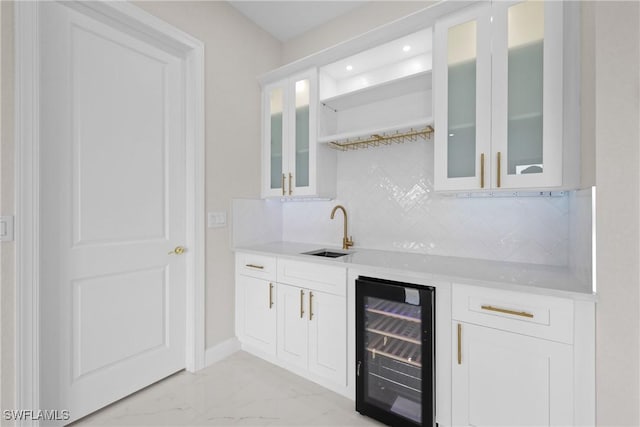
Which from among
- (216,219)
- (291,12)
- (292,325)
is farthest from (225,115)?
(292,325)

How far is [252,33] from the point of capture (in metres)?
2.60

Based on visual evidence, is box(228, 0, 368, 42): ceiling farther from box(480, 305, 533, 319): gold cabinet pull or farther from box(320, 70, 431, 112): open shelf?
box(480, 305, 533, 319): gold cabinet pull

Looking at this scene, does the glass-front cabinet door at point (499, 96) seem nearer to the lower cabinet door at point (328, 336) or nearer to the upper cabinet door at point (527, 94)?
the upper cabinet door at point (527, 94)

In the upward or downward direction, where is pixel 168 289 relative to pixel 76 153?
downward

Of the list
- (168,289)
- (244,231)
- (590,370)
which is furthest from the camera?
(244,231)

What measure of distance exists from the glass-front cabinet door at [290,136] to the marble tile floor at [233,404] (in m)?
1.42

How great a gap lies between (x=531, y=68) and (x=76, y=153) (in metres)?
2.52

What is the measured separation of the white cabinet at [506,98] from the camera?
141 centimetres

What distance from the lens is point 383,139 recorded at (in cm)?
214

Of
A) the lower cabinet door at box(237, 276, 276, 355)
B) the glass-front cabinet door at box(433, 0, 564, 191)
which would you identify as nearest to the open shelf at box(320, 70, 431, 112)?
the glass-front cabinet door at box(433, 0, 564, 191)

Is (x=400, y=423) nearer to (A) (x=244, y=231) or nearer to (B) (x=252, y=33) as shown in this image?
(A) (x=244, y=231)

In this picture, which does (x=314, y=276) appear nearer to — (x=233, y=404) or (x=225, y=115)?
(x=233, y=404)
